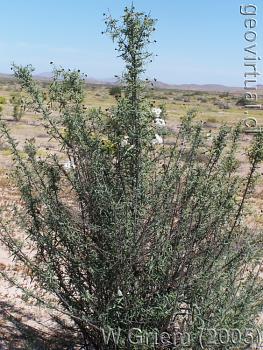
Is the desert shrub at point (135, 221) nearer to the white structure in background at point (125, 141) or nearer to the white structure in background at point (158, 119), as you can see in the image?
the white structure in background at point (125, 141)

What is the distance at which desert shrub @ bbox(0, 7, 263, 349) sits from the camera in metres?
4.30

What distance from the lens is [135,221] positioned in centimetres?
423

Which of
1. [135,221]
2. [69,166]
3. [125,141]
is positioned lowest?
[135,221]

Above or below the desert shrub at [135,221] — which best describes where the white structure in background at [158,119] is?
above

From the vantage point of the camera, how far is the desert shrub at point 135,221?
430cm

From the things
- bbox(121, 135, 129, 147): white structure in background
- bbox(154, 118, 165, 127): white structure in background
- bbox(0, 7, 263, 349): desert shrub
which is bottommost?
bbox(0, 7, 263, 349): desert shrub

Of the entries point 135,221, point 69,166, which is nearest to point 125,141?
point 135,221

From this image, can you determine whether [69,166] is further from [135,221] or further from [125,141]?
[135,221]

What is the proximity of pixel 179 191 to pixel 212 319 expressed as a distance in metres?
1.24

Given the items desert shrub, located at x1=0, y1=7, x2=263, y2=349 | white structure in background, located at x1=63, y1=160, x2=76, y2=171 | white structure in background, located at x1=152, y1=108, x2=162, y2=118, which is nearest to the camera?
desert shrub, located at x1=0, y1=7, x2=263, y2=349

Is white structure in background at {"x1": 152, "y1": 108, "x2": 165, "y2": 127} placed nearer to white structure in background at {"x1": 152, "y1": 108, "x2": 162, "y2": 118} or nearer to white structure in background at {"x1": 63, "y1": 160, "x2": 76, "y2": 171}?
white structure in background at {"x1": 152, "y1": 108, "x2": 162, "y2": 118}

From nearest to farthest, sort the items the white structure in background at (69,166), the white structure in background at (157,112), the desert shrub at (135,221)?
1. the desert shrub at (135,221)
2. the white structure in background at (157,112)
3. the white structure in background at (69,166)

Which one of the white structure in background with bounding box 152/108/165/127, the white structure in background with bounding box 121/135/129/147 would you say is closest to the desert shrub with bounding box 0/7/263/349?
the white structure in background with bounding box 121/135/129/147

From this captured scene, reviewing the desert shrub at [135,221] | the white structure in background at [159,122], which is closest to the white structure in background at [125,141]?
the desert shrub at [135,221]
